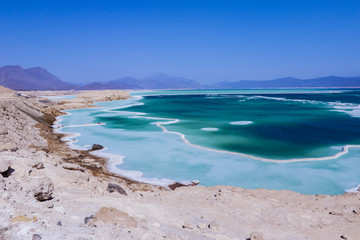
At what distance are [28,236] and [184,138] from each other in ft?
54.2

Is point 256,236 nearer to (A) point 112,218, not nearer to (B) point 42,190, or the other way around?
(A) point 112,218

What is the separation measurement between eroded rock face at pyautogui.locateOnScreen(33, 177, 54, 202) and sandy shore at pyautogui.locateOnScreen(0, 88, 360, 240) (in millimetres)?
20

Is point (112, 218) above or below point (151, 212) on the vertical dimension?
above

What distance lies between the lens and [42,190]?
6.02 m

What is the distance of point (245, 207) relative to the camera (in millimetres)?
7238

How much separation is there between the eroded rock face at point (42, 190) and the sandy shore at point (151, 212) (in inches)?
0.8

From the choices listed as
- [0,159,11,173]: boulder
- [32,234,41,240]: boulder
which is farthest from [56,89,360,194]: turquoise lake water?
[32,234,41,240]: boulder

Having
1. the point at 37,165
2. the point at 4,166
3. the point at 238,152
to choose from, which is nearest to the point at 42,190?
the point at 4,166

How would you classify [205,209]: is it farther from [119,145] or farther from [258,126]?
[258,126]

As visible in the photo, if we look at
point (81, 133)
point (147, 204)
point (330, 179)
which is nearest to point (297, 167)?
point (330, 179)

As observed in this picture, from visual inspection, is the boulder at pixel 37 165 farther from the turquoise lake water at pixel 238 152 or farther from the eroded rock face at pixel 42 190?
the turquoise lake water at pixel 238 152

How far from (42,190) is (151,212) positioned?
2.56 metres

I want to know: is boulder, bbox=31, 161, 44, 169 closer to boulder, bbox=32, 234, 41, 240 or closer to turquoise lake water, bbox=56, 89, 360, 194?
boulder, bbox=32, 234, 41, 240

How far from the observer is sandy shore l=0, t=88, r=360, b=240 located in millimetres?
4723
